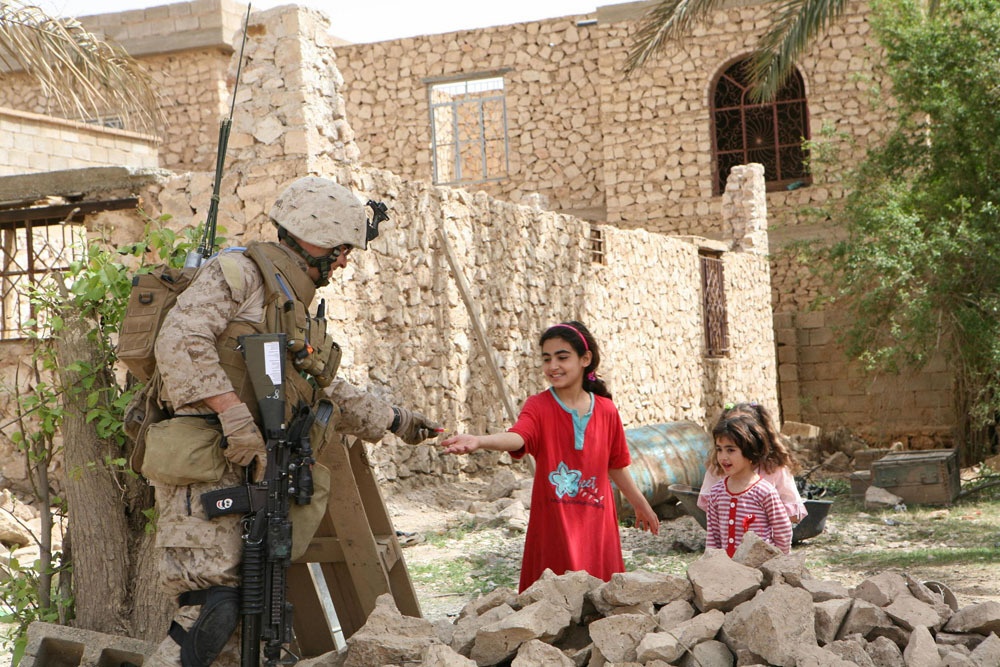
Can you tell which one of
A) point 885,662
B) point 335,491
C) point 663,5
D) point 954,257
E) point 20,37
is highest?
point 663,5

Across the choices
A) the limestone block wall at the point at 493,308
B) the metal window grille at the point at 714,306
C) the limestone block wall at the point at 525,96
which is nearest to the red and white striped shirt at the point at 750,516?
the limestone block wall at the point at 493,308

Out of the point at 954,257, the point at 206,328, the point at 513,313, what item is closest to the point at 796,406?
the point at 954,257

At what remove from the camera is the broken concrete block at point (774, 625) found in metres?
3.36

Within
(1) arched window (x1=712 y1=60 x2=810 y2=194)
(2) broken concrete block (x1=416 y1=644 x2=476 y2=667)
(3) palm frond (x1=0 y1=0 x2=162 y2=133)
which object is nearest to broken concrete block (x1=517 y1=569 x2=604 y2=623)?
(2) broken concrete block (x1=416 y1=644 x2=476 y2=667)

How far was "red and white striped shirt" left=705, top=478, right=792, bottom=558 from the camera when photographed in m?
4.68

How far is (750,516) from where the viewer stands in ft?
15.4

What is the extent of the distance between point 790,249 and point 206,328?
44.9 ft

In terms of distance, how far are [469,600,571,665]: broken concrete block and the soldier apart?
642 mm

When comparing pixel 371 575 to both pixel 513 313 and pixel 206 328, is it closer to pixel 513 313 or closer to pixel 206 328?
pixel 206 328

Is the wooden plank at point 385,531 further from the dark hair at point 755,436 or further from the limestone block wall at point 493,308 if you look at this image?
the limestone block wall at point 493,308

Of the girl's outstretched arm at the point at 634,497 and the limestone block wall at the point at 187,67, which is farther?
the limestone block wall at the point at 187,67

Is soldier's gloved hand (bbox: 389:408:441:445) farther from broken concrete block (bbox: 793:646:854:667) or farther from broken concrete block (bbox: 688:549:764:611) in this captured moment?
broken concrete block (bbox: 793:646:854:667)

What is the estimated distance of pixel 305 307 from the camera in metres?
3.46

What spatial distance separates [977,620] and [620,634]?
1.15 meters
